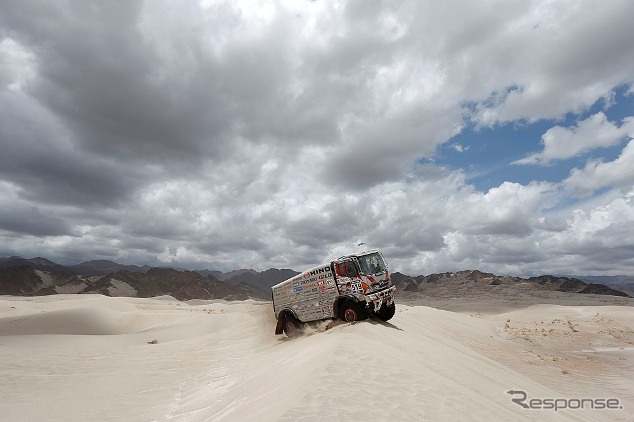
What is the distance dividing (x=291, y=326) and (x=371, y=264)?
4.75 meters

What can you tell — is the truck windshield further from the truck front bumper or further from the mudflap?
the mudflap

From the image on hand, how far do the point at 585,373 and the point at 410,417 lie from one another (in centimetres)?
1390

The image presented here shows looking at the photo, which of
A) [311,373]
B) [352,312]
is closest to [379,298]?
[352,312]

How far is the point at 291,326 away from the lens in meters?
15.0

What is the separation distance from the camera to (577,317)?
95.8ft

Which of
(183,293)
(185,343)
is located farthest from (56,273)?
(185,343)

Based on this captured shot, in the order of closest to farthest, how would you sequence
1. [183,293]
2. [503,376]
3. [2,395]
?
[2,395], [503,376], [183,293]

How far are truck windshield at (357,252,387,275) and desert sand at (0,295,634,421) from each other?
191 cm

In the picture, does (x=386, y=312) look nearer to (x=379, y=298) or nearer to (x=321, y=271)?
(x=379, y=298)

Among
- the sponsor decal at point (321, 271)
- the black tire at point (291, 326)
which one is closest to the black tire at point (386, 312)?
the sponsor decal at point (321, 271)

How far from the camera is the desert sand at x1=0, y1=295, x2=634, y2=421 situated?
18.5 feet

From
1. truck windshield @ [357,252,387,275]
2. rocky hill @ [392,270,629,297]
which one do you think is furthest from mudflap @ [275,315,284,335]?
rocky hill @ [392,270,629,297]

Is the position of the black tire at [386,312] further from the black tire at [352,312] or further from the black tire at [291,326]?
the black tire at [291,326]

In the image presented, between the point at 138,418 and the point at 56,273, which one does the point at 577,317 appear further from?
the point at 56,273
